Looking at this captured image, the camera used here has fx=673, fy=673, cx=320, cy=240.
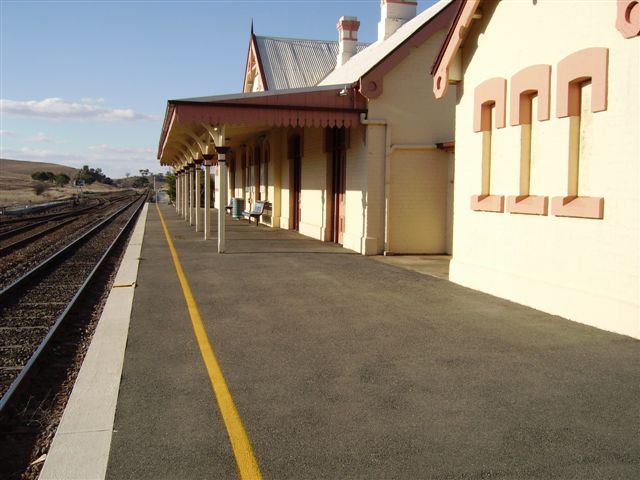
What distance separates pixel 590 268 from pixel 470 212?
122 inches

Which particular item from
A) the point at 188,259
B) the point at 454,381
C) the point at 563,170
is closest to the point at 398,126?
the point at 188,259

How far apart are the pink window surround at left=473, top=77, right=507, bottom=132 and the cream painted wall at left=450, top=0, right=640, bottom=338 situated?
138 mm

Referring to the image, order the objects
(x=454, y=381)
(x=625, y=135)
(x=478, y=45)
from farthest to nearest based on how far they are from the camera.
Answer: (x=478, y=45) < (x=625, y=135) < (x=454, y=381)

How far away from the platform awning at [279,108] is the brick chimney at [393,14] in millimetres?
6392

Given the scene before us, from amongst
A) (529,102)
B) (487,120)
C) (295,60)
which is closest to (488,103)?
(487,120)

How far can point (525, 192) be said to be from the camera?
29.9ft

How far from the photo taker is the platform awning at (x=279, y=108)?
45.6 ft

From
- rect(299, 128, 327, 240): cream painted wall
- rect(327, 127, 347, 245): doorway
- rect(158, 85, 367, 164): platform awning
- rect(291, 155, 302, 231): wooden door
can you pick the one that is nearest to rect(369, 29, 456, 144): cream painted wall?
rect(158, 85, 367, 164): platform awning

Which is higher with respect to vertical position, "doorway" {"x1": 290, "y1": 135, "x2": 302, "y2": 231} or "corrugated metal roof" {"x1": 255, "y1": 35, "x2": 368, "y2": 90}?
"corrugated metal roof" {"x1": 255, "y1": 35, "x2": 368, "y2": 90}

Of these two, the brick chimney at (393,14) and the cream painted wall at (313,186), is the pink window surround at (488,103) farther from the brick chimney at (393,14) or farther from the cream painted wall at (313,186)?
the brick chimney at (393,14)

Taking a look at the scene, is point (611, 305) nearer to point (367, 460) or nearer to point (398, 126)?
point (367, 460)

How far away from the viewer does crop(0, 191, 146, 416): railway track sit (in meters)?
6.34

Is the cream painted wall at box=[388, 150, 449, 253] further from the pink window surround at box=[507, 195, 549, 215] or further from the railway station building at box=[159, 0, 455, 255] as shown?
the pink window surround at box=[507, 195, 549, 215]

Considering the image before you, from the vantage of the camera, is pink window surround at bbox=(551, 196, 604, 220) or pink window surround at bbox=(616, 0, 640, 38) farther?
pink window surround at bbox=(551, 196, 604, 220)
